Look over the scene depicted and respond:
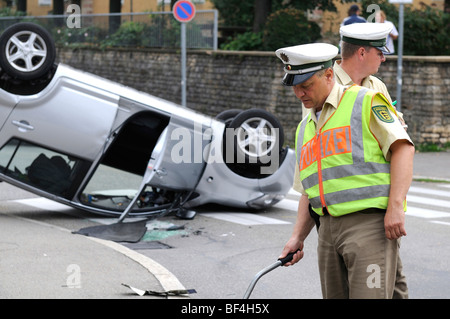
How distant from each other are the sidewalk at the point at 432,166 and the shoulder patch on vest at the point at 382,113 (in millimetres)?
11372

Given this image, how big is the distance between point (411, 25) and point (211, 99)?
580cm

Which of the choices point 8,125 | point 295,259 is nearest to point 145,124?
point 8,125

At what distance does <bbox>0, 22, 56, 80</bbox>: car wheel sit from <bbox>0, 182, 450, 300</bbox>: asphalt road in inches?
68.4

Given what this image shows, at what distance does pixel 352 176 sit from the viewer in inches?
162

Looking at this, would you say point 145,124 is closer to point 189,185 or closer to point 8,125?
point 189,185

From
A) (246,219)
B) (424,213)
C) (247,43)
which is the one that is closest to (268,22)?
(247,43)

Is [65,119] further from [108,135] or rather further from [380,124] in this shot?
[380,124]

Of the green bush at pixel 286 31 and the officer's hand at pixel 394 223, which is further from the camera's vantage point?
the green bush at pixel 286 31

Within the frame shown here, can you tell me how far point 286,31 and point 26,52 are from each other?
48.0 ft

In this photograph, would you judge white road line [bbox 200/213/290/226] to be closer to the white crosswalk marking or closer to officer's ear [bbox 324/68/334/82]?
the white crosswalk marking

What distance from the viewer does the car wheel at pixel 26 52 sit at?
9984 millimetres

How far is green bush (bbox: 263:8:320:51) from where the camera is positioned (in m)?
24.0

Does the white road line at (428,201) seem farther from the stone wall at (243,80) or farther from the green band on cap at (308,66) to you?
the green band on cap at (308,66)

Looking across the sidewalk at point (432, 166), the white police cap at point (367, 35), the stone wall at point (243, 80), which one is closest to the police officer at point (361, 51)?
the white police cap at point (367, 35)
